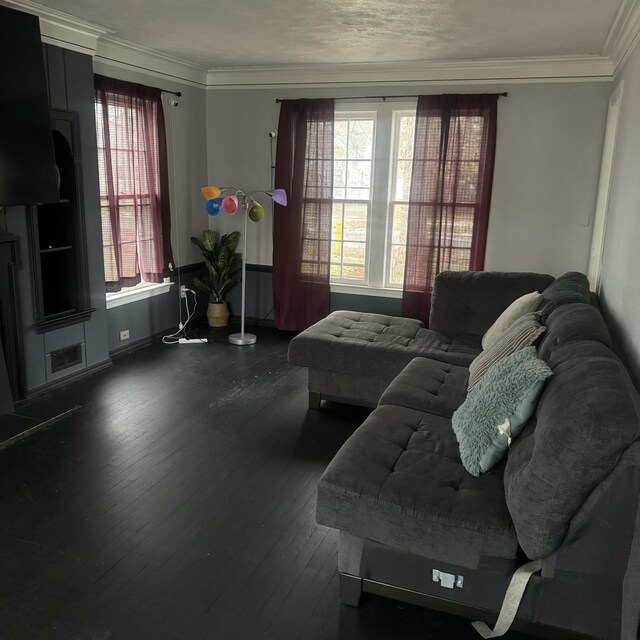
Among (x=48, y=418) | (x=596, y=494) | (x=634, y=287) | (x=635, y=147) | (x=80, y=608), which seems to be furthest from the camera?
(x=48, y=418)

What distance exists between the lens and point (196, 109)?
5633 millimetres

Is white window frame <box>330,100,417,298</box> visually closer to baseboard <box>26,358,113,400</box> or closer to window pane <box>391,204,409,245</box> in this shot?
window pane <box>391,204,409,245</box>

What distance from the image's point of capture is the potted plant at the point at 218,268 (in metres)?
5.68

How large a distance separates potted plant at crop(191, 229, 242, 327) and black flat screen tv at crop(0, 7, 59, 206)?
205 cm

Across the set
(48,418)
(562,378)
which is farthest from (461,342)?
(48,418)

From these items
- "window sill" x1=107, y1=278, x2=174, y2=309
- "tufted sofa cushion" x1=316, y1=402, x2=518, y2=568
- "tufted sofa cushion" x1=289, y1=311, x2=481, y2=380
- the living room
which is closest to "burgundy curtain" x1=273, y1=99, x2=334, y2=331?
the living room

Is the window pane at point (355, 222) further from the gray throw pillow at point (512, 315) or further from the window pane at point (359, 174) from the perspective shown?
the gray throw pillow at point (512, 315)

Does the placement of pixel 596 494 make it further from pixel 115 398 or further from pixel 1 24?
pixel 1 24

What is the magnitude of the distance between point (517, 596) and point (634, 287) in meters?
1.48

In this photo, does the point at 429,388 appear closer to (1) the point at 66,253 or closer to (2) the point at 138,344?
(1) the point at 66,253

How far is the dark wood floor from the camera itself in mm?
2041

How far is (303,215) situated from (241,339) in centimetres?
132

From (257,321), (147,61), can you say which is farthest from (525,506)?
(147,61)

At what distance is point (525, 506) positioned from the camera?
5.65 feet
